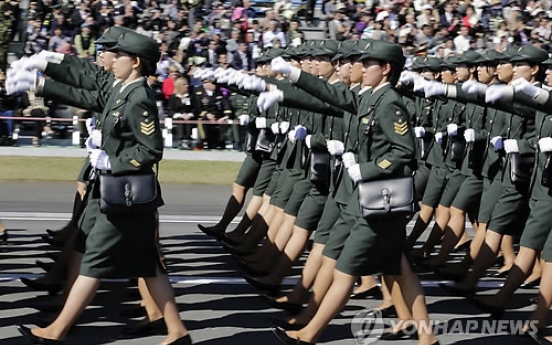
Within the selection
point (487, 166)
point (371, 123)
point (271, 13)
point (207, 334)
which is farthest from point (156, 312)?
point (271, 13)

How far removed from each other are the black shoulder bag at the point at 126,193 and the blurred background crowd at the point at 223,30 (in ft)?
35.2

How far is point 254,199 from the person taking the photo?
34.4ft

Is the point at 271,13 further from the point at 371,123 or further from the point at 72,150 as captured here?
the point at 371,123

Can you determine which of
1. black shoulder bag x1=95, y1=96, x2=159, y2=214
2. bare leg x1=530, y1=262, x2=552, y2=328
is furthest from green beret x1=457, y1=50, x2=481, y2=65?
black shoulder bag x1=95, y1=96, x2=159, y2=214

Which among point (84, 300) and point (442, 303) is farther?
point (442, 303)

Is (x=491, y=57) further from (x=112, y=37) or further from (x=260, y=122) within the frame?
(x=112, y=37)

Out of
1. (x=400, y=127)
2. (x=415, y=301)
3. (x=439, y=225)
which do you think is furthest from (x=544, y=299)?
(x=439, y=225)

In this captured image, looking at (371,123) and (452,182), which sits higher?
(371,123)

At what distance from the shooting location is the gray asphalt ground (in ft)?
23.4

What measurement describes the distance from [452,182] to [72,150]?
28.6 feet

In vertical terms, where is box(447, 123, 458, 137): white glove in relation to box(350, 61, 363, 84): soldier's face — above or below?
below

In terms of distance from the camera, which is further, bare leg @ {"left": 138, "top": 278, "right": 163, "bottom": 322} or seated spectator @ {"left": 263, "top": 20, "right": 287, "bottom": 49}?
seated spectator @ {"left": 263, "top": 20, "right": 287, "bottom": 49}

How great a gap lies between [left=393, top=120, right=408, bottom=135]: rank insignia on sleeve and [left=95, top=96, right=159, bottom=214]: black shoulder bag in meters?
1.49

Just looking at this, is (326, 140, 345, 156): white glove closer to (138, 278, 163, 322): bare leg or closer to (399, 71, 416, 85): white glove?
(138, 278, 163, 322): bare leg
